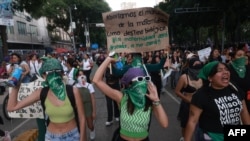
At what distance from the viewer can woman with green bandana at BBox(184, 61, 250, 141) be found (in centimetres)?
322

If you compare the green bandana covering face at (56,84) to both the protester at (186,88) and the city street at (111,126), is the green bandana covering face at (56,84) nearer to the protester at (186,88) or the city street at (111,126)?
the protester at (186,88)

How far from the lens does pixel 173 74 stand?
12.9 m

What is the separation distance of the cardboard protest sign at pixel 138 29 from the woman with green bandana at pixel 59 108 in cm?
169

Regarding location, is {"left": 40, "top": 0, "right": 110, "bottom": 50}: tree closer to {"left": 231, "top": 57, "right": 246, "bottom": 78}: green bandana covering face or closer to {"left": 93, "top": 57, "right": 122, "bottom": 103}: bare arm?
{"left": 231, "top": 57, "right": 246, "bottom": 78}: green bandana covering face

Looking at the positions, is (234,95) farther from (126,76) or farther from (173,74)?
(173,74)

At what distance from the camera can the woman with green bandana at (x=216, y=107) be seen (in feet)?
10.6

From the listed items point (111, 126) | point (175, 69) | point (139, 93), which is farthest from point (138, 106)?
point (175, 69)

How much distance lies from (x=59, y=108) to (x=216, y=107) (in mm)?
1596

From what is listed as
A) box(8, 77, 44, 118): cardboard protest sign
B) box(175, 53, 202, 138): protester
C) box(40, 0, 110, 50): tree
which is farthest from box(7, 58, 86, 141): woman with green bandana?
box(40, 0, 110, 50): tree

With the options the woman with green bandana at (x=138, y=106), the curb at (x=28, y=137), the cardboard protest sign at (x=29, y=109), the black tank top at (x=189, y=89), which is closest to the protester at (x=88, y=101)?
the cardboard protest sign at (x=29, y=109)

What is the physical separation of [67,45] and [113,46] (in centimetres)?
7692

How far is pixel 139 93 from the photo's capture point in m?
3.16

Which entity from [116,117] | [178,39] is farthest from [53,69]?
[178,39]

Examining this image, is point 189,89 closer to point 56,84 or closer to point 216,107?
point 216,107
